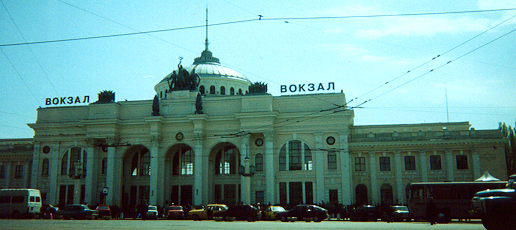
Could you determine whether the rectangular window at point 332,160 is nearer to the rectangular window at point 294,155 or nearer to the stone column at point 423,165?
the rectangular window at point 294,155

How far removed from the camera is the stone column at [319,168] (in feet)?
164

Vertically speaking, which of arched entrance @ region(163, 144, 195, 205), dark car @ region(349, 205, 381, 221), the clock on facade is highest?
the clock on facade

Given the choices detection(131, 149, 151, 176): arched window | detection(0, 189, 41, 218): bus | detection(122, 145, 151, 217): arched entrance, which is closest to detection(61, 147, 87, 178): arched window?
detection(122, 145, 151, 217): arched entrance

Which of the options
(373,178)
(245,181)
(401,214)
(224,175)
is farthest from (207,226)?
(224,175)

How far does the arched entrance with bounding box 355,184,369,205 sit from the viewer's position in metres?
49.9

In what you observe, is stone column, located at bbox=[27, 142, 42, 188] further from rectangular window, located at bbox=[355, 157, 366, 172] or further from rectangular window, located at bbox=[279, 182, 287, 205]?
rectangular window, located at bbox=[355, 157, 366, 172]

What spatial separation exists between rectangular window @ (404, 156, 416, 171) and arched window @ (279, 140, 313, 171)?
33.3 feet

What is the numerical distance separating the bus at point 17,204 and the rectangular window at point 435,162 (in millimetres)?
38637

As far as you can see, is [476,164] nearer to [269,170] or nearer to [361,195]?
[361,195]

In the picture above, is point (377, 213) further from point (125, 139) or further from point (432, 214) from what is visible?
point (125, 139)

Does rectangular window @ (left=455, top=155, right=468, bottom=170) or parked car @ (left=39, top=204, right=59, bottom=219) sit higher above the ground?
rectangular window @ (left=455, top=155, right=468, bottom=170)

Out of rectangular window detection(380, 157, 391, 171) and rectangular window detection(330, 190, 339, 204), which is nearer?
rectangular window detection(380, 157, 391, 171)


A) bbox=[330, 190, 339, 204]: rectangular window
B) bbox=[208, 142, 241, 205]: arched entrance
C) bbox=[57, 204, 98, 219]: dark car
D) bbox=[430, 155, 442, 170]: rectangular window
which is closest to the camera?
bbox=[57, 204, 98, 219]: dark car

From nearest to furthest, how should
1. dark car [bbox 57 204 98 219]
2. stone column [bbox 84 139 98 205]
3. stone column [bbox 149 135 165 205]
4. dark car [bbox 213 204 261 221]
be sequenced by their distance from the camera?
1. dark car [bbox 213 204 261 221]
2. dark car [bbox 57 204 98 219]
3. stone column [bbox 149 135 165 205]
4. stone column [bbox 84 139 98 205]
